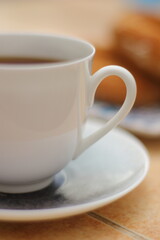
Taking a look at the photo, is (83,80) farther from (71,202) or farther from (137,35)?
(137,35)

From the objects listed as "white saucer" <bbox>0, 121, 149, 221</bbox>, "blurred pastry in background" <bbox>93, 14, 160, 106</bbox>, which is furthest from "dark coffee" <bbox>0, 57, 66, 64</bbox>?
"blurred pastry in background" <bbox>93, 14, 160, 106</bbox>

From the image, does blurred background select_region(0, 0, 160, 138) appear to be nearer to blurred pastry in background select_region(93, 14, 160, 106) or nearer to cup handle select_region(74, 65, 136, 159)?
blurred pastry in background select_region(93, 14, 160, 106)

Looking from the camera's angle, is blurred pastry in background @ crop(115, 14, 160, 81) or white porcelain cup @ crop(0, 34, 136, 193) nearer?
white porcelain cup @ crop(0, 34, 136, 193)

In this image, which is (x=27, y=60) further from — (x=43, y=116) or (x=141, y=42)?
(x=141, y=42)

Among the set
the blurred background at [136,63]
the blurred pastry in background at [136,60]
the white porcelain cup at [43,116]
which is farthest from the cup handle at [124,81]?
the blurred pastry in background at [136,60]

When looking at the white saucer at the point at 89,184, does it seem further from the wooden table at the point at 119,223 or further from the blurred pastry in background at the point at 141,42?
the blurred pastry in background at the point at 141,42
